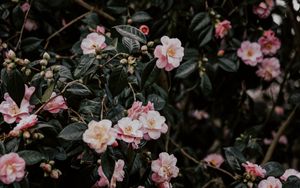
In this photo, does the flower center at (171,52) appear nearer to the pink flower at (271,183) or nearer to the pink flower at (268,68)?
the pink flower at (271,183)

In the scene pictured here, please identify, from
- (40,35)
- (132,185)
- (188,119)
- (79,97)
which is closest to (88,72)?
(79,97)

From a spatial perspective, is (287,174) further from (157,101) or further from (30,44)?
(30,44)

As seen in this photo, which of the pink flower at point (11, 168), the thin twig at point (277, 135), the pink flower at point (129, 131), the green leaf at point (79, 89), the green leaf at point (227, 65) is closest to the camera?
the pink flower at point (11, 168)

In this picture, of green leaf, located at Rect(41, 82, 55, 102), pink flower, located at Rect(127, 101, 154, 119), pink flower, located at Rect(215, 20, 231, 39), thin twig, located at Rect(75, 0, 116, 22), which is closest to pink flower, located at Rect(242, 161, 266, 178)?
pink flower, located at Rect(127, 101, 154, 119)

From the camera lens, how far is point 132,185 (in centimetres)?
140

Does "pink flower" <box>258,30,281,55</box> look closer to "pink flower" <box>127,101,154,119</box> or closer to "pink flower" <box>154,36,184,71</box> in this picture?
"pink flower" <box>154,36,184,71</box>

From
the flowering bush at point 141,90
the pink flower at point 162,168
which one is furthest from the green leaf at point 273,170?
the pink flower at point 162,168

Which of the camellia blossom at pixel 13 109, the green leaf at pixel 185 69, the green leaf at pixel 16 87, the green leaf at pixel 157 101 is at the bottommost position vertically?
the green leaf at pixel 185 69

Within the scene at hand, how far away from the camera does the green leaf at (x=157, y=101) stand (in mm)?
1398

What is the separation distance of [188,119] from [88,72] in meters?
1.28

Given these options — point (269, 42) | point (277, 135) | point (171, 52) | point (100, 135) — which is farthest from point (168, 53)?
point (277, 135)

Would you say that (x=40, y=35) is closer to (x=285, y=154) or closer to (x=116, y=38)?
(x=116, y=38)

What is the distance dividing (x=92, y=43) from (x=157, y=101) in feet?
0.81

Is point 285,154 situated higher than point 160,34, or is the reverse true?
point 160,34
